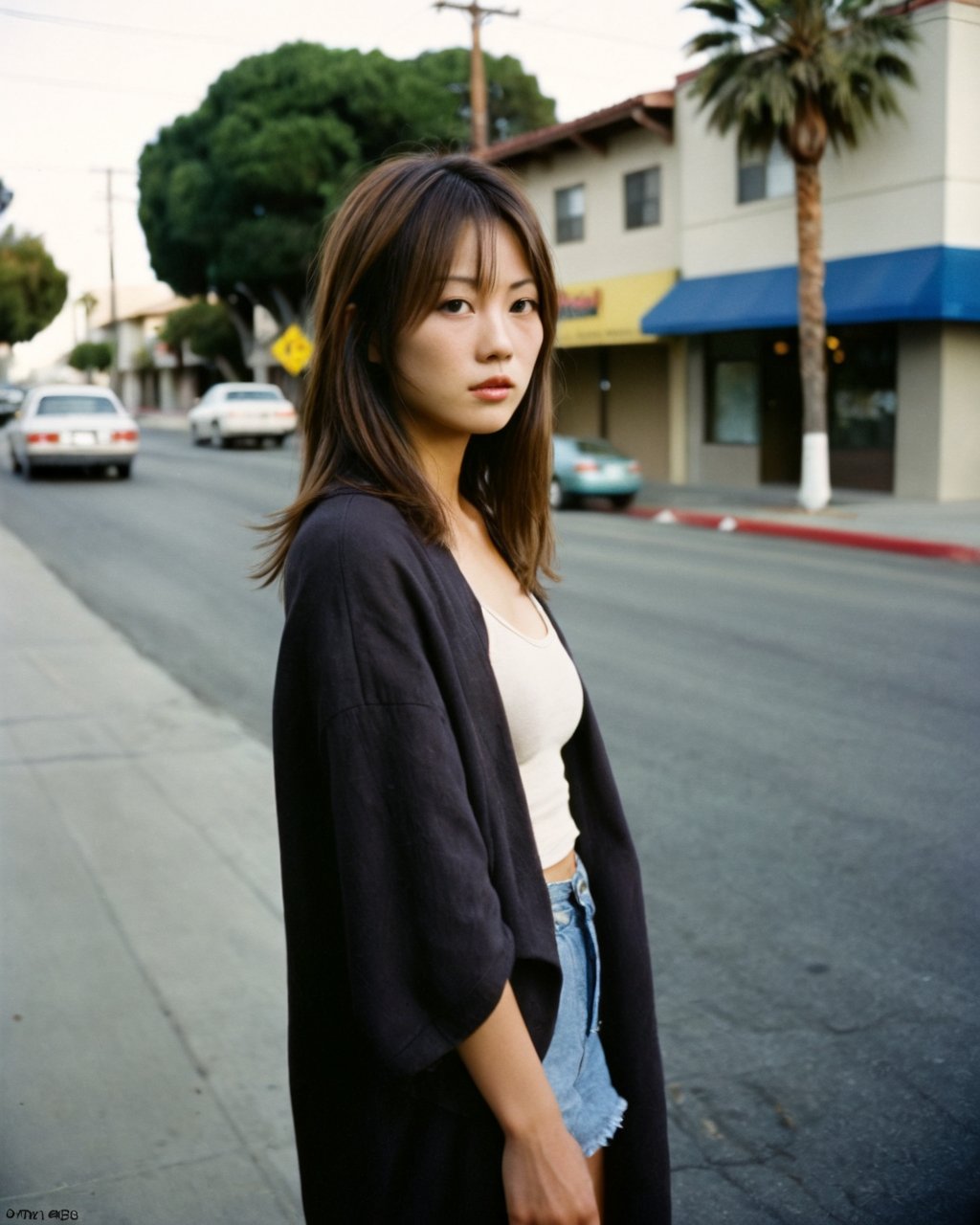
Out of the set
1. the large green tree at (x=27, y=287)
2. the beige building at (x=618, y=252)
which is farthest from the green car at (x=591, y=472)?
the large green tree at (x=27, y=287)

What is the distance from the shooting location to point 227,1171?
9.61ft

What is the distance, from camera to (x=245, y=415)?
30234 millimetres

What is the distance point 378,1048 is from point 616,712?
5.71m

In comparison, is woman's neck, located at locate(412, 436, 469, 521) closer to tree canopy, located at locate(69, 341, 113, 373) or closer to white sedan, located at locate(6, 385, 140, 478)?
white sedan, located at locate(6, 385, 140, 478)

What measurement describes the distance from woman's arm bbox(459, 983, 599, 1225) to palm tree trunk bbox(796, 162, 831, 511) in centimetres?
1720

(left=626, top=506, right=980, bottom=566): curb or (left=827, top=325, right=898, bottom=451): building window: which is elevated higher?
(left=827, top=325, right=898, bottom=451): building window

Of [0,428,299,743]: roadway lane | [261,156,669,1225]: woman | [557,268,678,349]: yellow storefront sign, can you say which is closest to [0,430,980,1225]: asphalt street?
[0,428,299,743]: roadway lane

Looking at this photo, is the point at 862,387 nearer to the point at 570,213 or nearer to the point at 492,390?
the point at 570,213

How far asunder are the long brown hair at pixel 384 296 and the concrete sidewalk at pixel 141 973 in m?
1.85

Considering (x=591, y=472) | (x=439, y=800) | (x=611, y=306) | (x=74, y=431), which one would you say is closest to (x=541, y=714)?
(x=439, y=800)

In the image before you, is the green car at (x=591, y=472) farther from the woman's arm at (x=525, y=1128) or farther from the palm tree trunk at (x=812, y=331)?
the woman's arm at (x=525, y=1128)

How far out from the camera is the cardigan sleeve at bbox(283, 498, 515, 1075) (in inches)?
52.4

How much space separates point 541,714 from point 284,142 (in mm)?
36189

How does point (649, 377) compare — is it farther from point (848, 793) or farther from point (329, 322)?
point (329, 322)
